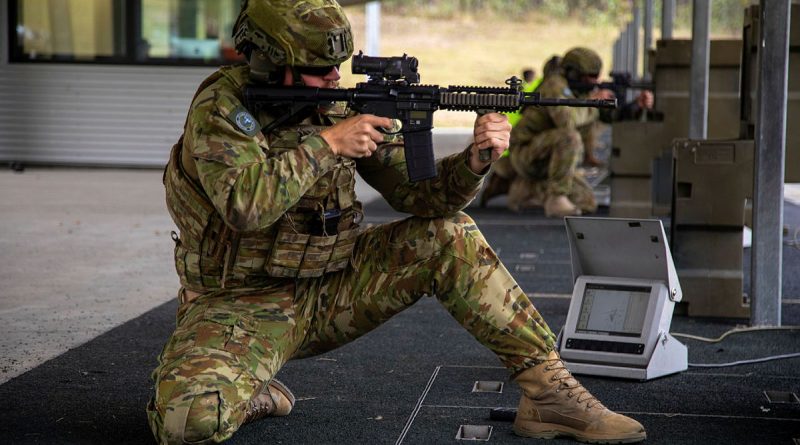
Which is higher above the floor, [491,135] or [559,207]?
[491,135]

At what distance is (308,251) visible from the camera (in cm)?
312

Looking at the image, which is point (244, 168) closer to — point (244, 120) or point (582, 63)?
point (244, 120)

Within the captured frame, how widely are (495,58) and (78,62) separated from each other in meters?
19.5

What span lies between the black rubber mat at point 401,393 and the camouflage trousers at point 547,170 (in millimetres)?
3876

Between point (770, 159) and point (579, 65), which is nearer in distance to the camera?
point (770, 159)

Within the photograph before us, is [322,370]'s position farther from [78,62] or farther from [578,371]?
[78,62]

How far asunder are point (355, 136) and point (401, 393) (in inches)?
44.9

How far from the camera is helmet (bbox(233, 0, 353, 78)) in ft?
9.97

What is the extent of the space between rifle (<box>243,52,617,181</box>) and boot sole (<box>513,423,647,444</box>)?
2.58ft

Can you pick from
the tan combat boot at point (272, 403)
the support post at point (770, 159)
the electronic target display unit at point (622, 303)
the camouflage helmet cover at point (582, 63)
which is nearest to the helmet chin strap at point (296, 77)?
the tan combat boot at point (272, 403)

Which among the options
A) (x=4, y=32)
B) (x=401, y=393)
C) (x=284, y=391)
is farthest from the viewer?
(x=4, y=32)

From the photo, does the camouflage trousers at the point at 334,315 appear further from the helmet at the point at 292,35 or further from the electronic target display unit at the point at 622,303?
the electronic target display unit at the point at 622,303

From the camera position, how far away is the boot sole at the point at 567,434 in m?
3.09

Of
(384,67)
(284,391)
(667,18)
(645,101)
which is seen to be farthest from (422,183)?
(667,18)
